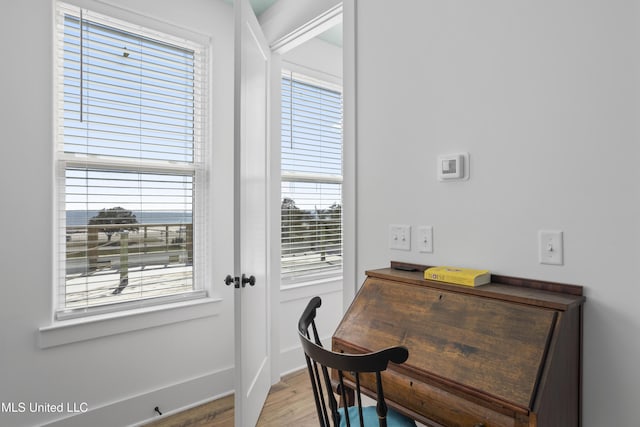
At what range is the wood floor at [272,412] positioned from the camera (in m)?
2.19

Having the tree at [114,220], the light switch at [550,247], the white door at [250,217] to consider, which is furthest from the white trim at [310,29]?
the light switch at [550,247]

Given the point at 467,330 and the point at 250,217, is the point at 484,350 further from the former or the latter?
the point at 250,217

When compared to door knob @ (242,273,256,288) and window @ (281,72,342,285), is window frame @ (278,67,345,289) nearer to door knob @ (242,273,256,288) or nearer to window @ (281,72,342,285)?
window @ (281,72,342,285)

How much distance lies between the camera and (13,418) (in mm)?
1825

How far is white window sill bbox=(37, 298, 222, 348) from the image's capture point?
1.93 metres

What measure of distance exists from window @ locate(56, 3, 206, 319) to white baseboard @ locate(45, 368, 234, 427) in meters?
0.55

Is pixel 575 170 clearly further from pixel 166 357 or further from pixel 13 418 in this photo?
pixel 13 418

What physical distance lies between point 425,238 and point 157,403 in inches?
75.4

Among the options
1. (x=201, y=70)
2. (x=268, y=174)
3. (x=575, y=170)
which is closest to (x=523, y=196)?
(x=575, y=170)

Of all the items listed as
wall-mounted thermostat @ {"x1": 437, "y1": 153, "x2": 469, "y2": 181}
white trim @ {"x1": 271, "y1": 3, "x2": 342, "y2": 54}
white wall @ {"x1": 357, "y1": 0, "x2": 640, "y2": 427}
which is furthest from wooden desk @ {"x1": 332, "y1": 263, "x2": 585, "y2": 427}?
white trim @ {"x1": 271, "y1": 3, "x2": 342, "y2": 54}

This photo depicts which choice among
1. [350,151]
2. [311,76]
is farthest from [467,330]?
[311,76]

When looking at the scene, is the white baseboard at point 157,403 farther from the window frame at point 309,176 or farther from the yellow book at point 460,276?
the yellow book at point 460,276

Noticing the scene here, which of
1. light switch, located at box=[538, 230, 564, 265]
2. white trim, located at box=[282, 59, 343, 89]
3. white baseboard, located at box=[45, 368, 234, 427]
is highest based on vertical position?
white trim, located at box=[282, 59, 343, 89]

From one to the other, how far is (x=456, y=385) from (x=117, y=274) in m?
1.99
